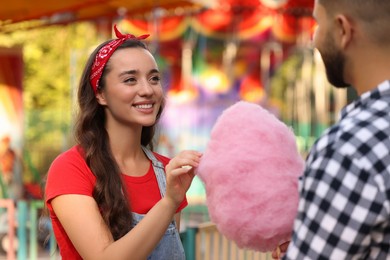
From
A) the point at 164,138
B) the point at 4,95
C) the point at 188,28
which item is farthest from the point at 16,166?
the point at 188,28

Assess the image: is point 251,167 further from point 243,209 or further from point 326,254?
point 326,254

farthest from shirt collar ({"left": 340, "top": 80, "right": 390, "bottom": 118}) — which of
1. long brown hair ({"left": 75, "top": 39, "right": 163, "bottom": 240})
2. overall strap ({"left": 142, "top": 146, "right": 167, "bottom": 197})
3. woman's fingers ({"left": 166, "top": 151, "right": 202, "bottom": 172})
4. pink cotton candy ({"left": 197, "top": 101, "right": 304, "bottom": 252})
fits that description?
overall strap ({"left": 142, "top": 146, "right": 167, "bottom": 197})

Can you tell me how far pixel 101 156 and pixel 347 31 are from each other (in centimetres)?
111

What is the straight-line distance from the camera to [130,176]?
2363 mm

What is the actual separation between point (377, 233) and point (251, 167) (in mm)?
375

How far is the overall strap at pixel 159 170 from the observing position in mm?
2395

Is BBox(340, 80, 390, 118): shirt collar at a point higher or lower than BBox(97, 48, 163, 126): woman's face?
higher

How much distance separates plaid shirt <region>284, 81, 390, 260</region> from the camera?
1.26 m

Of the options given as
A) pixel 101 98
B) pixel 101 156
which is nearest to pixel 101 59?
pixel 101 98

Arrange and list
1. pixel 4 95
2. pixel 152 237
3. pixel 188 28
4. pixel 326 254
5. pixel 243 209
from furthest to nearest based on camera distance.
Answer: pixel 188 28
pixel 4 95
pixel 152 237
pixel 243 209
pixel 326 254

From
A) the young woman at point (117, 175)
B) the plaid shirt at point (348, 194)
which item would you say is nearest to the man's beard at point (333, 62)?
the plaid shirt at point (348, 194)

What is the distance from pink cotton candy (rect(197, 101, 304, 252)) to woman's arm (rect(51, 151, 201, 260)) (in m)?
0.29

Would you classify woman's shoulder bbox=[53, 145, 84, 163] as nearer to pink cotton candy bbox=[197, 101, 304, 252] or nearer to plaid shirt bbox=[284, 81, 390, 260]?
pink cotton candy bbox=[197, 101, 304, 252]

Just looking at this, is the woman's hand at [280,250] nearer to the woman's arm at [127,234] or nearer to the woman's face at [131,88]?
the woman's arm at [127,234]
